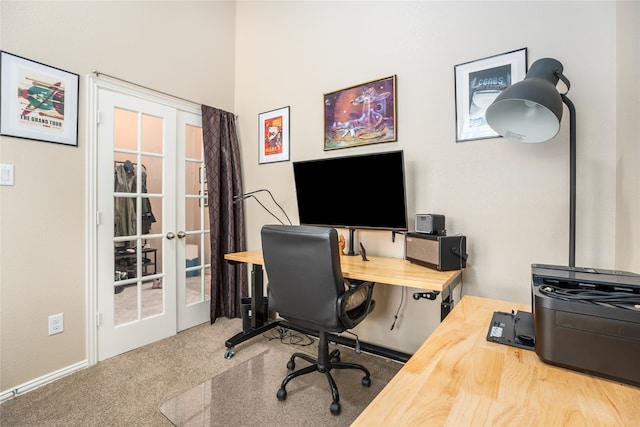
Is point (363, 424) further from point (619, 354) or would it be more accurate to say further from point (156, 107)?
point (156, 107)

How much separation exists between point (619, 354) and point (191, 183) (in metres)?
2.96

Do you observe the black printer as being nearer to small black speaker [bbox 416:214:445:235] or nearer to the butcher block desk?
the butcher block desk

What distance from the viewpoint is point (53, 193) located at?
2.02 m

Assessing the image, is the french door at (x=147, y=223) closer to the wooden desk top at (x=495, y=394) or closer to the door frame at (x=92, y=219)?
the door frame at (x=92, y=219)

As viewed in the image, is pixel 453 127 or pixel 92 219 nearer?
pixel 453 127

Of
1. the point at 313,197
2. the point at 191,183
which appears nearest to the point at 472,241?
the point at 313,197

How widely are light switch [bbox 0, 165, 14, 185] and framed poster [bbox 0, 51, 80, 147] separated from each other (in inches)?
8.1

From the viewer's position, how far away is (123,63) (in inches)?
93.4

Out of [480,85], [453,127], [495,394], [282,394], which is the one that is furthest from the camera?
[453,127]

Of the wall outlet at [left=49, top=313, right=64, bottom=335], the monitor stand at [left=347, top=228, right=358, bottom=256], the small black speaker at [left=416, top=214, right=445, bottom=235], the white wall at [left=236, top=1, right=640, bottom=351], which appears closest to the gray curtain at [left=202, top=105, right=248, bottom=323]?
the white wall at [left=236, top=1, right=640, bottom=351]

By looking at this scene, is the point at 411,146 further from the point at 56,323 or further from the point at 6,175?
the point at 56,323

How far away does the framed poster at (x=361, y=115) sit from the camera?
90.4 inches

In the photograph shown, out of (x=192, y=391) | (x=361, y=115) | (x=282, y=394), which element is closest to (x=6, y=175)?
(x=192, y=391)

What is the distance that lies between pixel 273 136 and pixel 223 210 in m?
0.89
